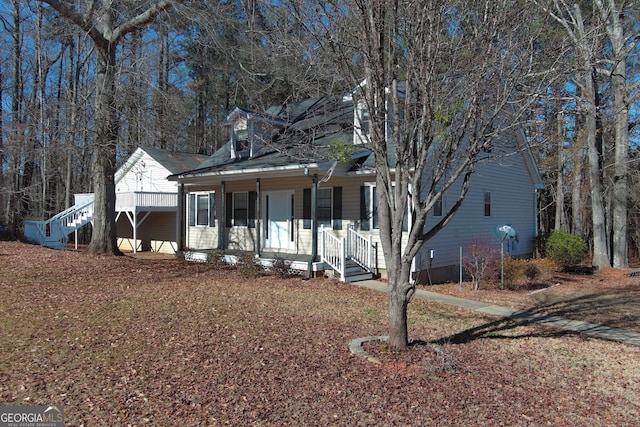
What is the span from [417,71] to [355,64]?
1244 millimetres

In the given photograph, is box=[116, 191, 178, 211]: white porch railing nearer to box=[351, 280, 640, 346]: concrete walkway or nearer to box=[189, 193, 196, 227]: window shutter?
box=[189, 193, 196, 227]: window shutter

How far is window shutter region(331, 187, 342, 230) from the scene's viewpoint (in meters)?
13.8

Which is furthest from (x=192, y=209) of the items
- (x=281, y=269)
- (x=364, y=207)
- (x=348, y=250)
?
(x=364, y=207)

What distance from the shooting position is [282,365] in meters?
5.29

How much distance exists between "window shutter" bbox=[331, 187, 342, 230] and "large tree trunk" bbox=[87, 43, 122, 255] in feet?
22.2

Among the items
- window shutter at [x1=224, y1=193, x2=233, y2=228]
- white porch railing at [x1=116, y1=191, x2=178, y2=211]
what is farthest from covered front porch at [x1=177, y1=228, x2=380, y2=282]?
white porch railing at [x1=116, y1=191, x2=178, y2=211]

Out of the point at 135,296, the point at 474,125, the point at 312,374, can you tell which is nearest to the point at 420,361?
the point at 312,374

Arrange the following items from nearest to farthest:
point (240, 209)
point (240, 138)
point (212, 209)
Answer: point (240, 138) → point (240, 209) → point (212, 209)

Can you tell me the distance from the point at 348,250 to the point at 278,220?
3.51m

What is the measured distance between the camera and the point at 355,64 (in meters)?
6.40

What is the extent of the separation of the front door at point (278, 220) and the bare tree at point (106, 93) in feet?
16.1

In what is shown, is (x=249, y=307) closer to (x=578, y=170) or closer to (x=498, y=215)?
(x=498, y=215)

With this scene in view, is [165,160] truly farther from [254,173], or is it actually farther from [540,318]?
[540,318]

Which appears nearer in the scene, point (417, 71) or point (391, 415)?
point (391, 415)
